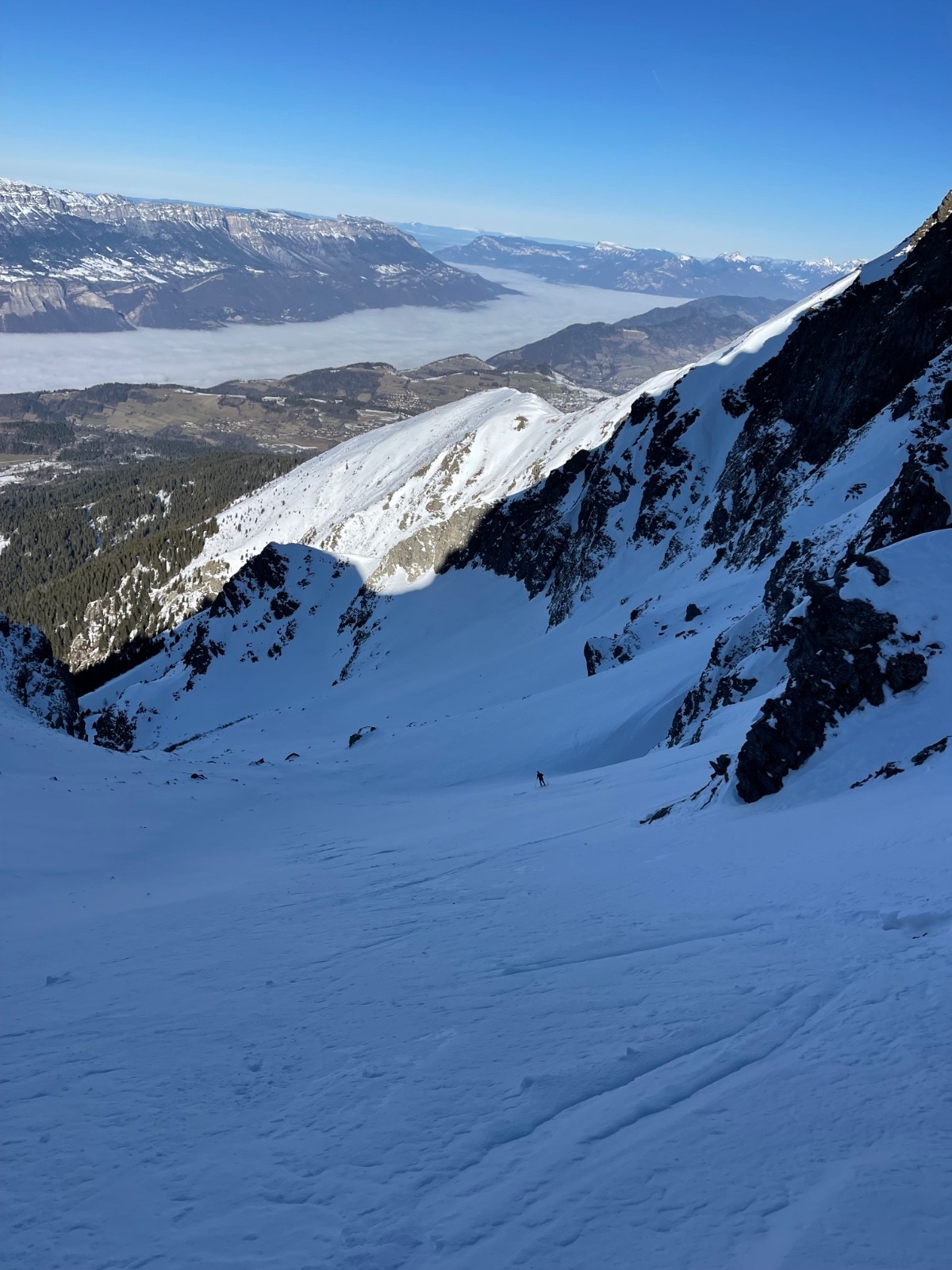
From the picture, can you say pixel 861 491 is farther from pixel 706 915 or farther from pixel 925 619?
pixel 706 915

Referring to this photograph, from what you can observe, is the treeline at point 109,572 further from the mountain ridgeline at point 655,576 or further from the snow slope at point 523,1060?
the snow slope at point 523,1060

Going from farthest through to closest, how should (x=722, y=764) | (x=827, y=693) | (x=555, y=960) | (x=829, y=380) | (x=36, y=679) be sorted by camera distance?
(x=829, y=380) < (x=36, y=679) < (x=722, y=764) < (x=827, y=693) < (x=555, y=960)

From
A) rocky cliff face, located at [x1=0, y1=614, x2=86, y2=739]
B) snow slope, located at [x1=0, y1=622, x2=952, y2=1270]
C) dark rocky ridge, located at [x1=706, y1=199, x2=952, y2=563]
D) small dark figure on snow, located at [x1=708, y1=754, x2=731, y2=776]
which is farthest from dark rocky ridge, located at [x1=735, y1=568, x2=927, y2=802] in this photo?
rocky cliff face, located at [x1=0, y1=614, x2=86, y2=739]

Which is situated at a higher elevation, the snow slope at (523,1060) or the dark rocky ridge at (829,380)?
the dark rocky ridge at (829,380)

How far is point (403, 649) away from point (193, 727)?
73.3 ft

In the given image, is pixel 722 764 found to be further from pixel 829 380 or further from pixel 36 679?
pixel 36 679

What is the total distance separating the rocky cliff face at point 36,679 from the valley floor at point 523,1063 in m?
31.3

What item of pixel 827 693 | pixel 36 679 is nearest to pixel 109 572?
pixel 36 679

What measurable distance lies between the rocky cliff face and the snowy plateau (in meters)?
1.09

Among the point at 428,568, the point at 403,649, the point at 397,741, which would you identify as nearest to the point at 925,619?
the point at 397,741

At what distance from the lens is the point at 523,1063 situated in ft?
23.0

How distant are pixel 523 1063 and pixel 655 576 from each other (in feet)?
167

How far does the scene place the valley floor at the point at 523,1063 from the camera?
5.00 meters

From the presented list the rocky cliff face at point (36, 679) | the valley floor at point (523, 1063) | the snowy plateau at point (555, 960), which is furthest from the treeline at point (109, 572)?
the valley floor at point (523, 1063)
